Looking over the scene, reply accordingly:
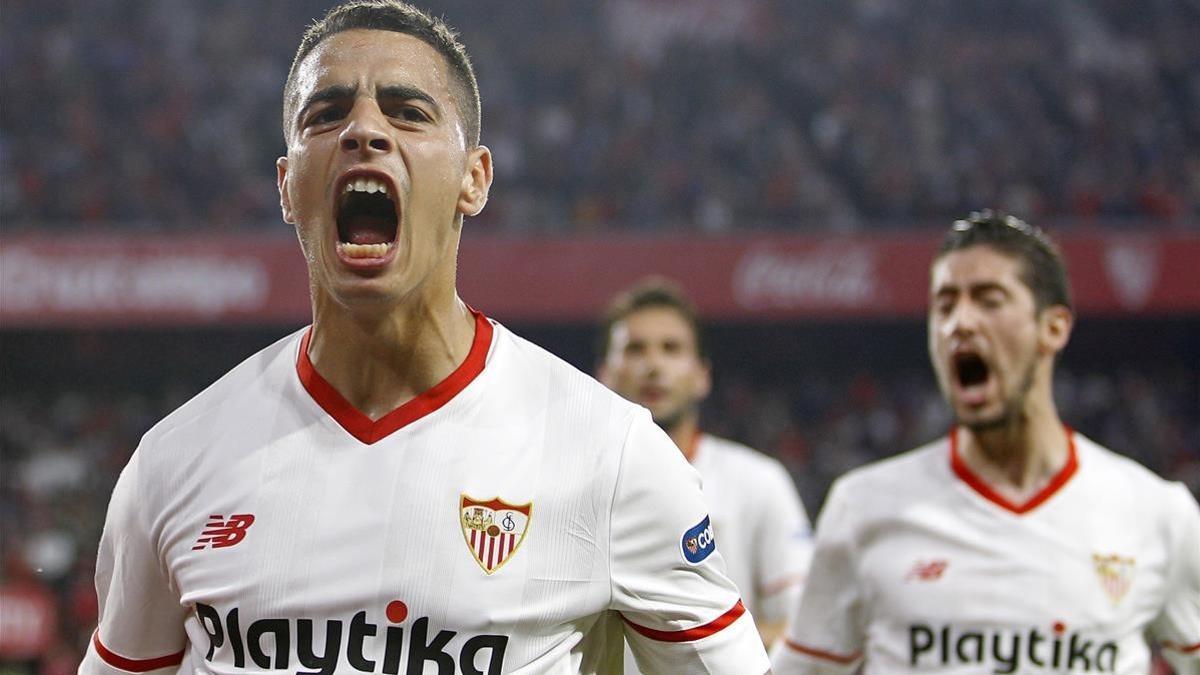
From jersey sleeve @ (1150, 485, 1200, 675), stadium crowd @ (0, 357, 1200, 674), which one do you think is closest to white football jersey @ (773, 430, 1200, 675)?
jersey sleeve @ (1150, 485, 1200, 675)

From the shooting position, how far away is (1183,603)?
141 inches

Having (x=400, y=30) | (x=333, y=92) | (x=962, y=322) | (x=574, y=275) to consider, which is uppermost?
(x=574, y=275)

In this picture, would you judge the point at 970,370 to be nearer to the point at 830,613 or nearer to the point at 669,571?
the point at 830,613

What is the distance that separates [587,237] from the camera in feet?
49.4

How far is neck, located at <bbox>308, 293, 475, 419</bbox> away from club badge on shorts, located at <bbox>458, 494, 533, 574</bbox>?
22cm

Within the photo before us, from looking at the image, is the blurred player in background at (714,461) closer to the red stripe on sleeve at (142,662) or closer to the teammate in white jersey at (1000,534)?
the teammate in white jersey at (1000,534)

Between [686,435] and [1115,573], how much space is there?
210cm

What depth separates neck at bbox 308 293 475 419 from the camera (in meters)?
2.22

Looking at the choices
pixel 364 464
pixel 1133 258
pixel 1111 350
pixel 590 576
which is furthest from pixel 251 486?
pixel 1111 350

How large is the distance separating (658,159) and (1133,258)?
517cm

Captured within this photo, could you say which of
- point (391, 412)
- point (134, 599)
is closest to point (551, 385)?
point (391, 412)

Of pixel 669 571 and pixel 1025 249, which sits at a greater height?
pixel 1025 249

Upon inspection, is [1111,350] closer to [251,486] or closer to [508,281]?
[508,281]

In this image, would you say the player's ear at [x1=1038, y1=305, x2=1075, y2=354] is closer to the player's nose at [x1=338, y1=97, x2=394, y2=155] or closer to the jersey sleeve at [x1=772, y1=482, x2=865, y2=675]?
the jersey sleeve at [x1=772, y1=482, x2=865, y2=675]
